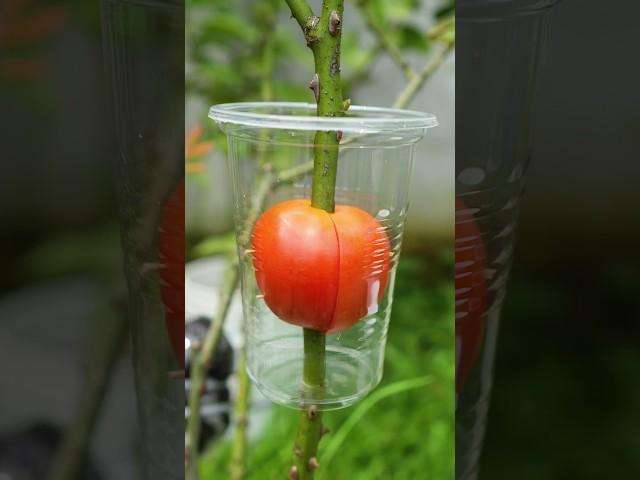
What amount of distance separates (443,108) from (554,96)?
41 cm

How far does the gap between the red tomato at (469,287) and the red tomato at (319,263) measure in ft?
0.17

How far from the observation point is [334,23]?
1.00 ft

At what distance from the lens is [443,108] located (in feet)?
2.51

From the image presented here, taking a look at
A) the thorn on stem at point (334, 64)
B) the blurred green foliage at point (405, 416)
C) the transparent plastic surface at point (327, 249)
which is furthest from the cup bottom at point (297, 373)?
the blurred green foliage at point (405, 416)

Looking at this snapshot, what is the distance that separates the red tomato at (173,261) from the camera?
380 millimetres

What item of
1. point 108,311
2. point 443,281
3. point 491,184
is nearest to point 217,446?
point 443,281

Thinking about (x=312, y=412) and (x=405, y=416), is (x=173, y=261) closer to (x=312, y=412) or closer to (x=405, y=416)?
(x=312, y=412)

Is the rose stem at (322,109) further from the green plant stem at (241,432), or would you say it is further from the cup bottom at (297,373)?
the green plant stem at (241,432)

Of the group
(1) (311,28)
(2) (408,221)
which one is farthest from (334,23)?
(2) (408,221)

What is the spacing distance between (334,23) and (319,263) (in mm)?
124

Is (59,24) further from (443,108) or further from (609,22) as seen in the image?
(443,108)

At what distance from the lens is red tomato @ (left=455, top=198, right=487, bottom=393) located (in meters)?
0.36

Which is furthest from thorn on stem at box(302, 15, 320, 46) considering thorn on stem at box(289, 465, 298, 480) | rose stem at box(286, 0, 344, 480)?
thorn on stem at box(289, 465, 298, 480)

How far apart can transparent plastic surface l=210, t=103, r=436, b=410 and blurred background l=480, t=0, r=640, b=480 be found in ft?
0.27
